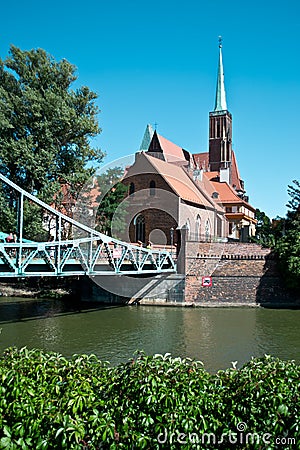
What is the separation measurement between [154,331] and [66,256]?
14.9 ft

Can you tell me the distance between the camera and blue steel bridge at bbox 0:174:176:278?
1641cm

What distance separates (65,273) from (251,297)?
11.9 metres

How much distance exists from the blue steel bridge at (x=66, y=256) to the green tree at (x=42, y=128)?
198 inches

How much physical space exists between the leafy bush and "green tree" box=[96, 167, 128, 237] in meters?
26.5

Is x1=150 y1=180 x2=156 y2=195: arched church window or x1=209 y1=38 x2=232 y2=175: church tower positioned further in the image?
x1=209 y1=38 x2=232 y2=175: church tower

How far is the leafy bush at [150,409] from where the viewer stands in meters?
4.24

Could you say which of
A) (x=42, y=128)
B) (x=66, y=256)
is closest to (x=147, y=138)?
(x=42, y=128)

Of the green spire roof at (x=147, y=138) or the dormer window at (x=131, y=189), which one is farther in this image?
the green spire roof at (x=147, y=138)

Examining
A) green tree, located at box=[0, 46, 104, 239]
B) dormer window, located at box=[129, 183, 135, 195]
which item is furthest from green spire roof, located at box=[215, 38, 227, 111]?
green tree, located at box=[0, 46, 104, 239]


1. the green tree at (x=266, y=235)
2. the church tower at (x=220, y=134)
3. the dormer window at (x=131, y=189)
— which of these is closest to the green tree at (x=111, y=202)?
the dormer window at (x=131, y=189)

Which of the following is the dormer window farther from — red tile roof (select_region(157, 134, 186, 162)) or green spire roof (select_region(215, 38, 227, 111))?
green spire roof (select_region(215, 38, 227, 111))

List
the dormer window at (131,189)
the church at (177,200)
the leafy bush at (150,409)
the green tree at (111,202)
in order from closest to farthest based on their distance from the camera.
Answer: the leafy bush at (150,409) → the green tree at (111,202) → the church at (177,200) → the dormer window at (131,189)

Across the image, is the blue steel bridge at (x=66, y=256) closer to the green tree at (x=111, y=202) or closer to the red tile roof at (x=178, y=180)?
the green tree at (x=111, y=202)

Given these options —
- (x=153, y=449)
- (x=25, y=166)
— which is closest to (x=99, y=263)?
(x=25, y=166)
